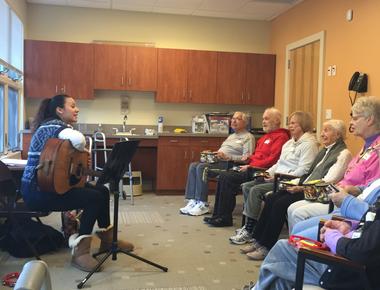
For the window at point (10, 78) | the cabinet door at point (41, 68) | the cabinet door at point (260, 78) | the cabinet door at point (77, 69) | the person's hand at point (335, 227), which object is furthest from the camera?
the cabinet door at point (260, 78)

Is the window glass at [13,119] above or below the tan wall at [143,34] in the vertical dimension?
below

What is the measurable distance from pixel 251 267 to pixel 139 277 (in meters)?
0.88

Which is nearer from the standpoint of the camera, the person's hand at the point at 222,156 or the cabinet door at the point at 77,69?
the person's hand at the point at 222,156

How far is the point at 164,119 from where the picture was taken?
6.64 m

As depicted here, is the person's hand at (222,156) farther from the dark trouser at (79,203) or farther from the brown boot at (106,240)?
the dark trouser at (79,203)

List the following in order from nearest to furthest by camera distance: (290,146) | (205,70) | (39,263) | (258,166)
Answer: (39,263)
(290,146)
(258,166)
(205,70)

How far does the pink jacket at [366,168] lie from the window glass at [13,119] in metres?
4.11

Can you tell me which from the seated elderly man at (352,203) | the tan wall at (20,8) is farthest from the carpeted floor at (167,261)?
the tan wall at (20,8)

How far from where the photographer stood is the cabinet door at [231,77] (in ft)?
21.2

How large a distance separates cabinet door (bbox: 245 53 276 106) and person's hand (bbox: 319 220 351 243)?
4542 mm

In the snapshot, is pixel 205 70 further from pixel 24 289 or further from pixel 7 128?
pixel 24 289

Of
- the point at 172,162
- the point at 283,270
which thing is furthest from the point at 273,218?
the point at 172,162

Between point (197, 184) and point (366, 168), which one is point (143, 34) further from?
point (366, 168)

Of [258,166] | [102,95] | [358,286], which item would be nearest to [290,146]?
[258,166]
